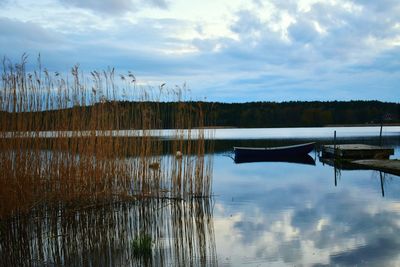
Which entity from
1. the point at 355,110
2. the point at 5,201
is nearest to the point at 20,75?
the point at 5,201

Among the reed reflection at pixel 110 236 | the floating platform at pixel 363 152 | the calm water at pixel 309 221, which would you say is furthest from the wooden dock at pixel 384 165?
the reed reflection at pixel 110 236

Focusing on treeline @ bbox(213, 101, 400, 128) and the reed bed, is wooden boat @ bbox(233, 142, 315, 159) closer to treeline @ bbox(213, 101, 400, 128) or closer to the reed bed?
the reed bed

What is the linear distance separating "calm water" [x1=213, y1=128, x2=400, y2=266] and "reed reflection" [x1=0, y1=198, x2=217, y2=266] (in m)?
0.48

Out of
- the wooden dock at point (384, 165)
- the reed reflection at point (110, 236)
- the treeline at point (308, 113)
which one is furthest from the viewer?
the treeline at point (308, 113)

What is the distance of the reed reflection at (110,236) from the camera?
6.95 meters

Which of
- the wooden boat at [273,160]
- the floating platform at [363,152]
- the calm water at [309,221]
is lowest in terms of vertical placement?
the wooden boat at [273,160]

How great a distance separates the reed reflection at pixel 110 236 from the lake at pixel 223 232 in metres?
0.02

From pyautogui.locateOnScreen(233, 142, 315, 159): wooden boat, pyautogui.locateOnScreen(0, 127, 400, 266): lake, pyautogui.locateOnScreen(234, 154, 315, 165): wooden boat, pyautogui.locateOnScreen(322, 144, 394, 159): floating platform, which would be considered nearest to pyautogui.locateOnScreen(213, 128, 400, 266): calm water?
pyautogui.locateOnScreen(0, 127, 400, 266): lake

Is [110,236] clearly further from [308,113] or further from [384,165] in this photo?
[308,113]

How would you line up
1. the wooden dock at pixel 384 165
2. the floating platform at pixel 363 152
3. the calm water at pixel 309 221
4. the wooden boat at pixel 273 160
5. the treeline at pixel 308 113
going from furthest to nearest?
the treeline at pixel 308 113
the wooden boat at pixel 273 160
the floating platform at pixel 363 152
the wooden dock at pixel 384 165
the calm water at pixel 309 221

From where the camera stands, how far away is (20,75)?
8.06m

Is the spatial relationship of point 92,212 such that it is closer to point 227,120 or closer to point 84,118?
point 84,118

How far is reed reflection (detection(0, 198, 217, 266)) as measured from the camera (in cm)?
695

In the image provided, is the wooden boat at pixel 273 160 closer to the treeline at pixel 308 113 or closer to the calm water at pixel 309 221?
the calm water at pixel 309 221
